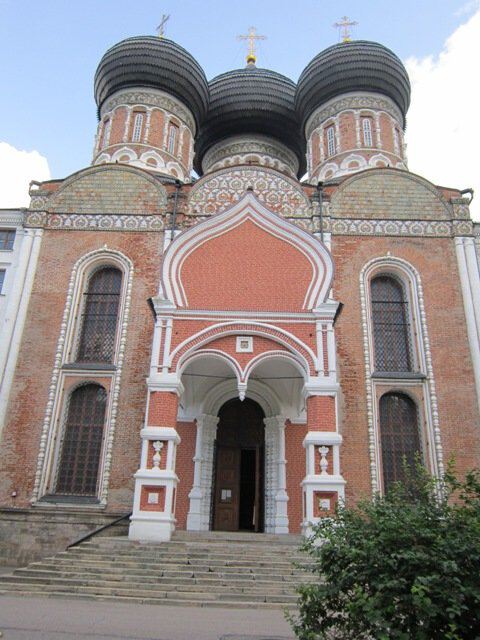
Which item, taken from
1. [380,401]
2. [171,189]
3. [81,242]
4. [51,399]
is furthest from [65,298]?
[380,401]

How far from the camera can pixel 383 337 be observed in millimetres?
13602

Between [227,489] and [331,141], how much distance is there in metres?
12.4

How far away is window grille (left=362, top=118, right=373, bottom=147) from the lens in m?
18.4

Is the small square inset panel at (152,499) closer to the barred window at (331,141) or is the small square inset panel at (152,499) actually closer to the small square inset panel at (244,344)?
the small square inset panel at (244,344)

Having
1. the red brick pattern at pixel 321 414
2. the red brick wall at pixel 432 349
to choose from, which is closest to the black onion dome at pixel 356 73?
the red brick wall at pixel 432 349

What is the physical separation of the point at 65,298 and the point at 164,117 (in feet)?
27.2

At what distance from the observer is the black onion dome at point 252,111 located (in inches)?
842

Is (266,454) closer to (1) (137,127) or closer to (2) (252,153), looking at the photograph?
(1) (137,127)

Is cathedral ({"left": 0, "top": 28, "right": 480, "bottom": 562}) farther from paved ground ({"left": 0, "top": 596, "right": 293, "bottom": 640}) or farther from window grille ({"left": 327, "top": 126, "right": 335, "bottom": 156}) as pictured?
window grille ({"left": 327, "top": 126, "right": 335, "bottom": 156})

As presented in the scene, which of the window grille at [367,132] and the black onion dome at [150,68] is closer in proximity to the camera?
the window grille at [367,132]

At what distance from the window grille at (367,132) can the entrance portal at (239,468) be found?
1016cm

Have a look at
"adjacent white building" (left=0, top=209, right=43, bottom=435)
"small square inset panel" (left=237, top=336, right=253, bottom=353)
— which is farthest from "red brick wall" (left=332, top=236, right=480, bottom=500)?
"adjacent white building" (left=0, top=209, right=43, bottom=435)

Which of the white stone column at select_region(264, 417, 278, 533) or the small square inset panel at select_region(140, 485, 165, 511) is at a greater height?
the white stone column at select_region(264, 417, 278, 533)

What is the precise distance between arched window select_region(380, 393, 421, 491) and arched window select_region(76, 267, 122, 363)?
263 inches
